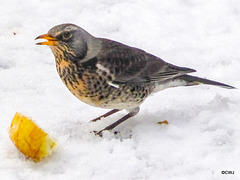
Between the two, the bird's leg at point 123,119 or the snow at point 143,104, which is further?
the bird's leg at point 123,119

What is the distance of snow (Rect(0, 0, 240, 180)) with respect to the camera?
18.8 ft

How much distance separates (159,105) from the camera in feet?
23.1

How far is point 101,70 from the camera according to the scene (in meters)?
6.16

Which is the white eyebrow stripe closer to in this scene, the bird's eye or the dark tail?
the bird's eye

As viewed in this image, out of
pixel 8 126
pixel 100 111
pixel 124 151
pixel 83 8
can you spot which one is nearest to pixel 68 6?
pixel 83 8

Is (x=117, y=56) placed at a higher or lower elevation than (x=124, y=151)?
higher

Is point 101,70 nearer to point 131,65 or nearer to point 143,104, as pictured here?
point 131,65

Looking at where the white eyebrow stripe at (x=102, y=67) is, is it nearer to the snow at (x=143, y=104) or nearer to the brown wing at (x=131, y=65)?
the brown wing at (x=131, y=65)

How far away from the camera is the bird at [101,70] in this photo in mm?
6098

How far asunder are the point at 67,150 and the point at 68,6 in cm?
350

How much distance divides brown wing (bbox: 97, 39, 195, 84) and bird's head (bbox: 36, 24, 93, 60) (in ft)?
0.66

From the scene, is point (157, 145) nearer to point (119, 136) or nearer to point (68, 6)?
point (119, 136)

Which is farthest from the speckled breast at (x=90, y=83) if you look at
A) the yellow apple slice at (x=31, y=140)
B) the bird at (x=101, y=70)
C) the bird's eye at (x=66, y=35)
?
the yellow apple slice at (x=31, y=140)

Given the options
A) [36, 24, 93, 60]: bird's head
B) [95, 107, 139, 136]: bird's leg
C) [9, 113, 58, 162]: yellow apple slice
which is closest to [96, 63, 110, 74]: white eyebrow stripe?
[36, 24, 93, 60]: bird's head
